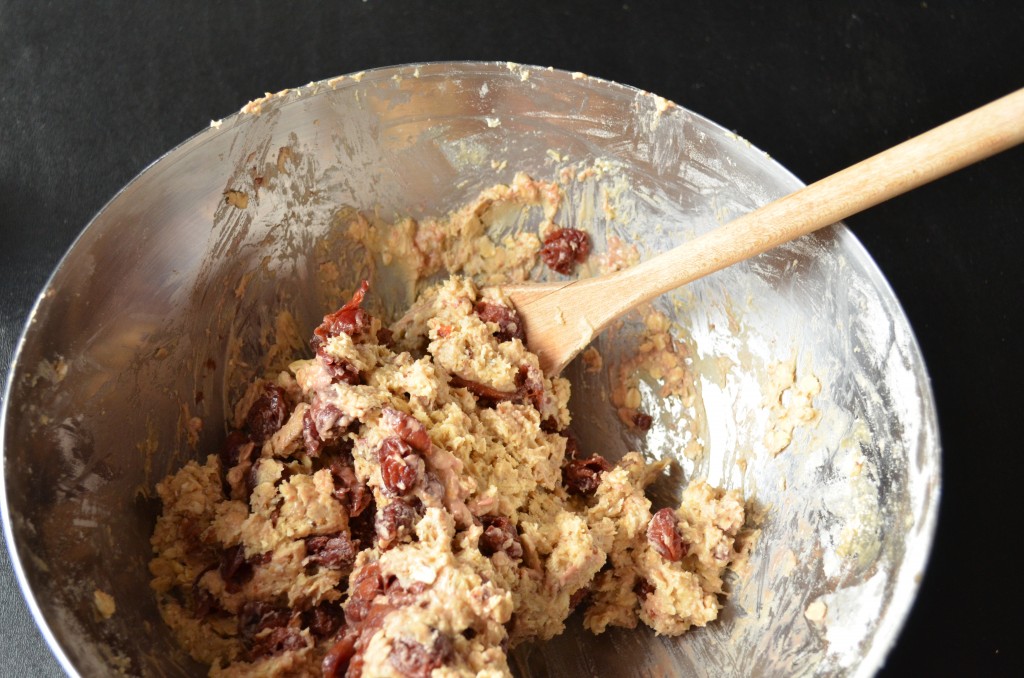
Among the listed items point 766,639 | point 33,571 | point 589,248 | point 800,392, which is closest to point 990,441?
point 800,392

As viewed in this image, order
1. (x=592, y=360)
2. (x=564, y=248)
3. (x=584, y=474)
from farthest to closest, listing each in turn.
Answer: (x=592, y=360) → (x=564, y=248) → (x=584, y=474)

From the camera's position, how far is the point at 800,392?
2.82 meters

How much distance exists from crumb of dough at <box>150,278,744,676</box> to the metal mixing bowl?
14cm

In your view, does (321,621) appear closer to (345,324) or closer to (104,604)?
(104,604)

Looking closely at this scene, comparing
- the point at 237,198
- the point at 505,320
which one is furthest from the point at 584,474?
the point at 237,198

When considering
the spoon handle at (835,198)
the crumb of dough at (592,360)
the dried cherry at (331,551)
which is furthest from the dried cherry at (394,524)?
the crumb of dough at (592,360)

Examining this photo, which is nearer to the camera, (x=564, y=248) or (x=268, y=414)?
(x=268, y=414)

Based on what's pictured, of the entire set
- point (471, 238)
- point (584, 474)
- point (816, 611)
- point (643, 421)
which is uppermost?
point (471, 238)

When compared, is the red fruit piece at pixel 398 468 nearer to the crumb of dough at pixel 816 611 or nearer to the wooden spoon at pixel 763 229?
the wooden spoon at pixel 763 229

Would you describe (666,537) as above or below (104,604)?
below

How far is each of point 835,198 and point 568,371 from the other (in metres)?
1.22

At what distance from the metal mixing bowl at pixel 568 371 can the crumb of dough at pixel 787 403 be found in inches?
1.3

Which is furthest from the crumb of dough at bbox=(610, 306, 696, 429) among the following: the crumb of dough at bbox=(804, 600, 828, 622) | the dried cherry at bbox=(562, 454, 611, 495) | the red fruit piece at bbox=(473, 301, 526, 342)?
the crumb of dough at bbox=(804, 600, 828, 622)

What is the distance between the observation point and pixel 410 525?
2.43 metres
